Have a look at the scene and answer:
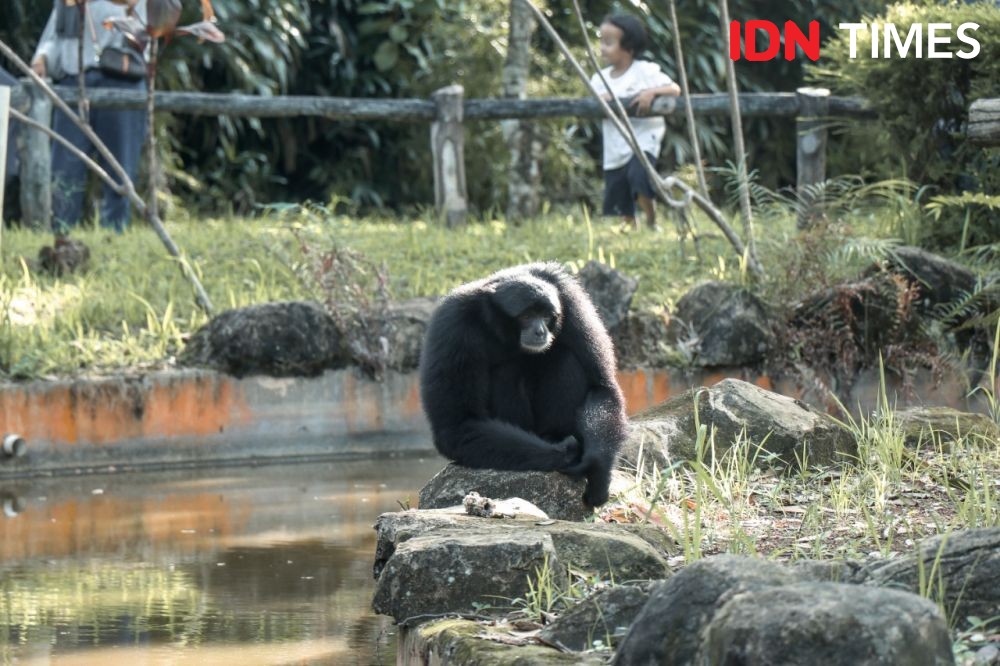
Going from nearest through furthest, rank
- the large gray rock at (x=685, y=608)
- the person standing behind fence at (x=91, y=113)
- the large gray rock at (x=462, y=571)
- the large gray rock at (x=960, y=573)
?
1. the large gray rock at (x=685, y=608)
2. the large gray rock at (x=960, y=573)
3. the large gray rock at (x=462, y=571)
4. the person standing behind fence at (x=91, y=113)

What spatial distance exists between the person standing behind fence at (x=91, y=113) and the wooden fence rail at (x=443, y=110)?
47 cm

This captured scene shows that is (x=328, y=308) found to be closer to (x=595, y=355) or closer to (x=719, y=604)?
(x=595, y=355)

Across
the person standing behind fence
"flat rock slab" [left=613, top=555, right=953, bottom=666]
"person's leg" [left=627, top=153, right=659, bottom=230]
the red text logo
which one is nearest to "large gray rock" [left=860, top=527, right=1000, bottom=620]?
"flat rock slab" [left=613, top=555, right=953, bottom=666]

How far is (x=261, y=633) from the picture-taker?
19.3 feet

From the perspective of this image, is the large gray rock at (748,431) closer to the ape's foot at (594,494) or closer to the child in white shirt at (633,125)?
the ape's foot at (594,494)

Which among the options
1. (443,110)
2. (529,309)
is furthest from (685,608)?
(443,110)

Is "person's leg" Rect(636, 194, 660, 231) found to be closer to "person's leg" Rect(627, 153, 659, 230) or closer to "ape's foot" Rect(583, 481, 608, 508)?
"person's leg" Rect(627, 153, 659, 230)

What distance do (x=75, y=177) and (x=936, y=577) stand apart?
432 inches

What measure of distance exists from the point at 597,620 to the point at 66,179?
10.5m

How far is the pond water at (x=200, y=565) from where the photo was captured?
5.71 m

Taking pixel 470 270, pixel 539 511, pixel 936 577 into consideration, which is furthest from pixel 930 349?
pixel 936 577

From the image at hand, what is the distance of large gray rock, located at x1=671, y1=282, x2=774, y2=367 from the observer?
10172mm

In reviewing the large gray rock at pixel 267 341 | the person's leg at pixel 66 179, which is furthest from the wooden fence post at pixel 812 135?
the person's leg at pixel 66 179

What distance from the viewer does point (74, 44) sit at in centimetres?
1320
